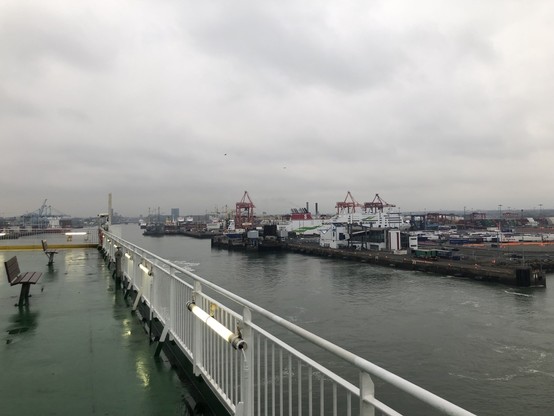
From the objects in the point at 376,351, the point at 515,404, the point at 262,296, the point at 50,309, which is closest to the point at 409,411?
the point at 515,404

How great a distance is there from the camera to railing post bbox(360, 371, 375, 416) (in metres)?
1.28

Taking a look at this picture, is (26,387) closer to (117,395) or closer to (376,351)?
(117,395)

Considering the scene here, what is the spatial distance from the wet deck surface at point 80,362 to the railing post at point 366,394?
1.69m

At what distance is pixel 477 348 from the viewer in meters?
13.9

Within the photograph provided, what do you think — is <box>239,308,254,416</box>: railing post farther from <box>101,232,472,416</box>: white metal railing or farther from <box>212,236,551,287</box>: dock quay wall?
<box>212,236,551,287</box>: dock quay wall

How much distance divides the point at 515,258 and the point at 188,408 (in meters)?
47.1

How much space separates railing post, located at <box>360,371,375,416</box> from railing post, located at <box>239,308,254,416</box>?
85cm

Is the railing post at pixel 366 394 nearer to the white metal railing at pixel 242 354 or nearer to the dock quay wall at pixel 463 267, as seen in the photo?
the white metal railing at pixel 242 354

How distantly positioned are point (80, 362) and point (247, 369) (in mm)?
2104

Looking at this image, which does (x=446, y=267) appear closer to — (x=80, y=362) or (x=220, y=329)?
(x=80, y=362)

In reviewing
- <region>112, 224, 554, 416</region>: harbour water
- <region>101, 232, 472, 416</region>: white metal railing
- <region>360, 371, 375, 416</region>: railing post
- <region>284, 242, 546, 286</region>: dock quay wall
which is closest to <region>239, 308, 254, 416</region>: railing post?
<region>101, 232, 472, 416</region>: white metal railing

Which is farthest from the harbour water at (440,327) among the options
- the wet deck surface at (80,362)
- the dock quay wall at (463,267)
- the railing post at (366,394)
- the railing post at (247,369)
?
the railing post at (366,394)

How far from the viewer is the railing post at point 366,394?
1.28m

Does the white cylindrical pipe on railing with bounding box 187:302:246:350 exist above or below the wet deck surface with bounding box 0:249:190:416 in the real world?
above
